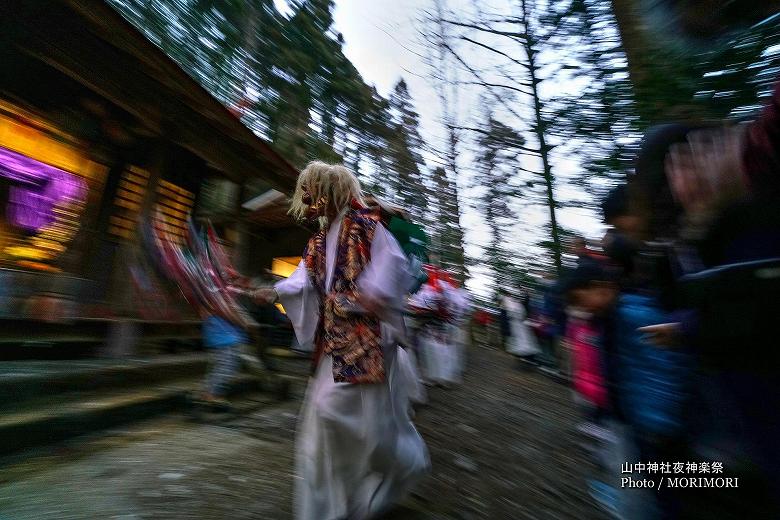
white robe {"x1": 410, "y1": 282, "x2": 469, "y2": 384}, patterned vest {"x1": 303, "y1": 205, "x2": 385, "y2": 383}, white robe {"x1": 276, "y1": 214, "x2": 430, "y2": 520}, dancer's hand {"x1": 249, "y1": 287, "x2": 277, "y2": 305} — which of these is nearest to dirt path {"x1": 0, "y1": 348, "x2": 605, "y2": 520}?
white robe {"x1": 276, "y1": 214, "x2": 430, "y2": 520}

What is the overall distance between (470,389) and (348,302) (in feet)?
17.5

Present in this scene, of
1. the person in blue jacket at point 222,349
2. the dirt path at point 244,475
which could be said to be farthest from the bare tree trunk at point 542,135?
the person in blue jacket at point 222,349

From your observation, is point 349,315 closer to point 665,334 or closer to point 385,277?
point 385,277

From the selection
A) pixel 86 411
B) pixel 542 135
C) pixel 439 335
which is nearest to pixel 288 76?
pixel 542 135

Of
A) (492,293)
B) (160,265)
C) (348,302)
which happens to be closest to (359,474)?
(348,302)

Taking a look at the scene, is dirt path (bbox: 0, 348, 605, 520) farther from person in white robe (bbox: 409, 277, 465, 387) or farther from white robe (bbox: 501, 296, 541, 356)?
white robe (bbox: 501, 296, 541, 356)

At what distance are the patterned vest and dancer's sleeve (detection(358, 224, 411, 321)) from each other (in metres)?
0.04

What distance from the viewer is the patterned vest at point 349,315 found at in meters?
1.82

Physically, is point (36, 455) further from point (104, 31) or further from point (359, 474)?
point (104, 31)

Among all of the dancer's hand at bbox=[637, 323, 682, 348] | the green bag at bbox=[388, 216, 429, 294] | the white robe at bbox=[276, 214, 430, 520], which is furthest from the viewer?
the green bag at bbox=[388, 216, 429, 294]

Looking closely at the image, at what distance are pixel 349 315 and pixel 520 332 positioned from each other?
26.9 feet

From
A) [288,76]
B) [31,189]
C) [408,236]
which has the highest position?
[288,76]

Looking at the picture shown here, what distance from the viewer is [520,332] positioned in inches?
359

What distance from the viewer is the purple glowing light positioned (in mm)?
4238
